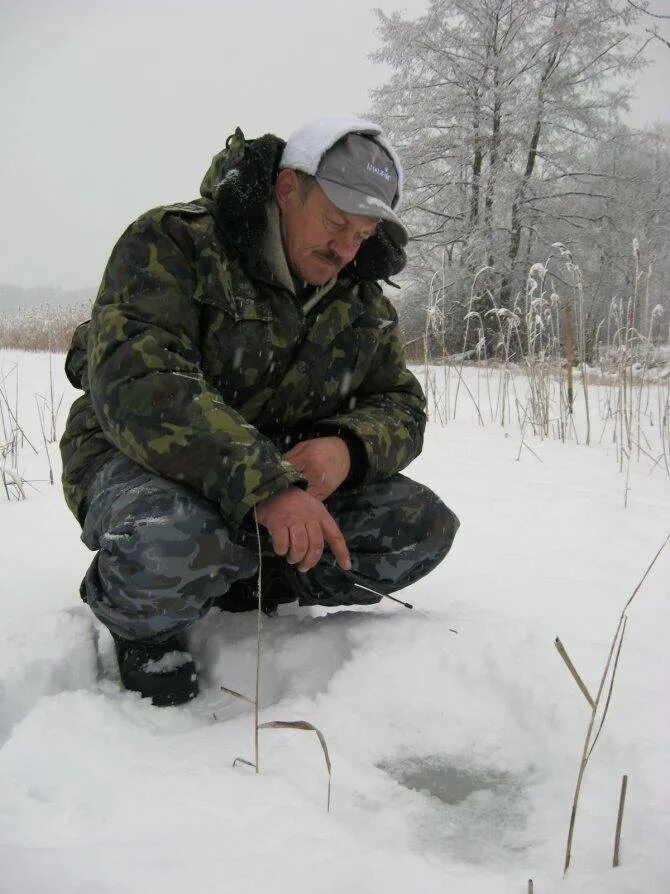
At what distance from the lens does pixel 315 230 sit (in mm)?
1401

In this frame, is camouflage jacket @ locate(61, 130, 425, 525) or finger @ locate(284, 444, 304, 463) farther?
finger @ locate(284, 444, 304, 463)

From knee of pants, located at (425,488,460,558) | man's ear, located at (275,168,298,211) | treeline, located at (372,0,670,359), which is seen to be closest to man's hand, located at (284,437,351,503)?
knee of pants, located at (425,488,460,558)

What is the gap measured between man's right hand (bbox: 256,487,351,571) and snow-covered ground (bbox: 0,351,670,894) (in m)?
0.29

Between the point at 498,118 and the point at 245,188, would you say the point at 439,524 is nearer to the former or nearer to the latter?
the point at 245,188

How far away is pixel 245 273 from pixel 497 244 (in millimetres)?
11518

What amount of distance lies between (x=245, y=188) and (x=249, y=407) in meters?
0.47

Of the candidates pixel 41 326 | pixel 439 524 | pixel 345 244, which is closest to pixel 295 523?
pixel 439 524

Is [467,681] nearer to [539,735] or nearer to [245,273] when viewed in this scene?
[539,735]

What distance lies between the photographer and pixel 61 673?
1330 mm

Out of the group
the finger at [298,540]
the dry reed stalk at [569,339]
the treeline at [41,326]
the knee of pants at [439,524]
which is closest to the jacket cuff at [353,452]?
the knee of pants at [439,524]

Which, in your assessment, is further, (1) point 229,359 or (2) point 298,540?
(1) point 229,359

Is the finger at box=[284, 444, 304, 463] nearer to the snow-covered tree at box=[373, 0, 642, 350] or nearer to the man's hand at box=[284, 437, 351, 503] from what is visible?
the man's hand at box=[284, 437, 351, 503]

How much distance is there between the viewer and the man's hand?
4.49ft

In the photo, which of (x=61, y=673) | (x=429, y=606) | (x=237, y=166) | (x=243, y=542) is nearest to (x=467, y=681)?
(x=429, y=606)
